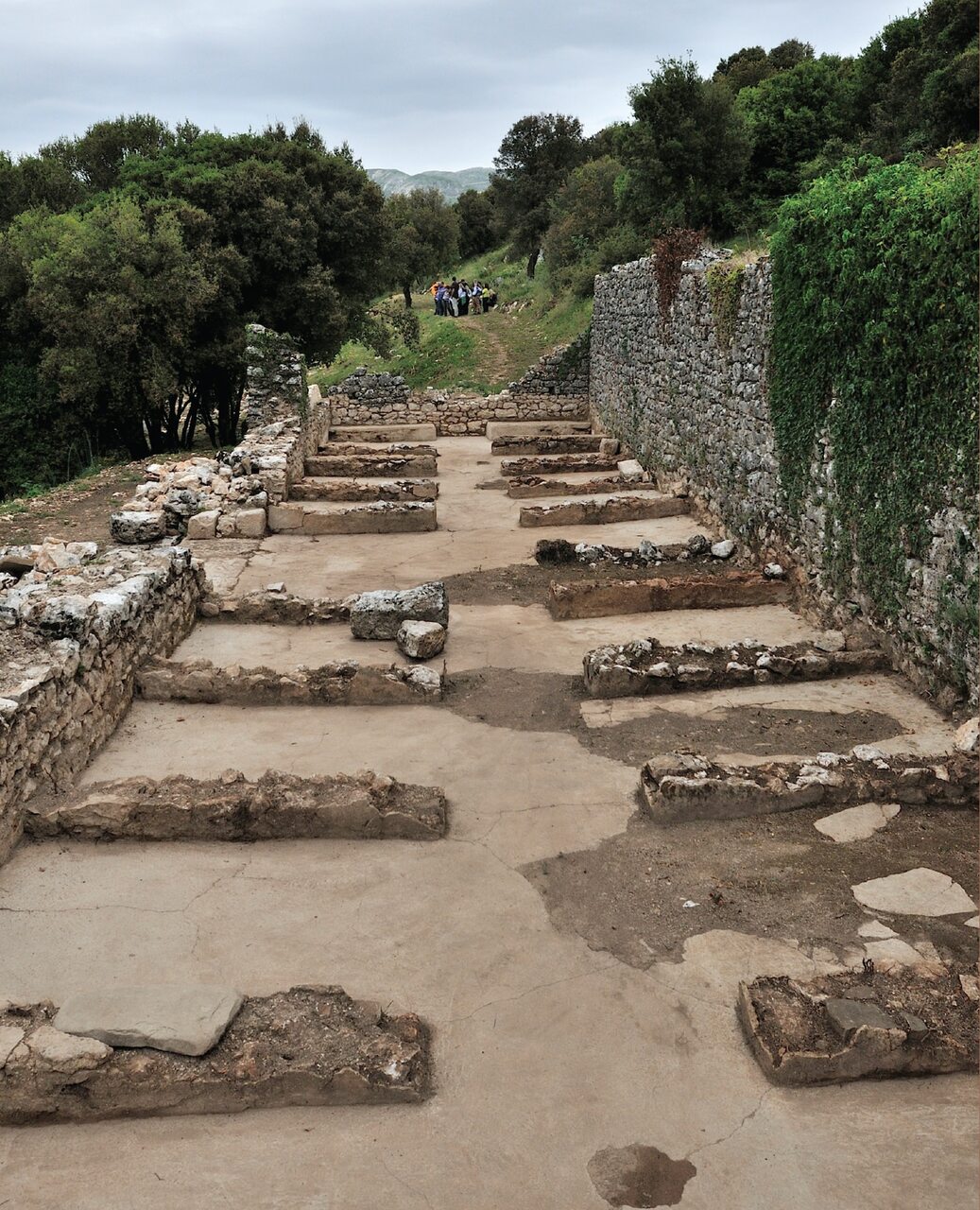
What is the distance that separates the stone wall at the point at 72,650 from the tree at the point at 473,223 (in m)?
45.7

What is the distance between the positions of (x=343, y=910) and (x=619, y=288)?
15.7 m

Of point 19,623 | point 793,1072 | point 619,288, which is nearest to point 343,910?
point 793,1072

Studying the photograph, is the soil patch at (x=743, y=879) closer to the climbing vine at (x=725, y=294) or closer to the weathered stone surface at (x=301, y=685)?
the weathered stone surface at (x=301, y=685)

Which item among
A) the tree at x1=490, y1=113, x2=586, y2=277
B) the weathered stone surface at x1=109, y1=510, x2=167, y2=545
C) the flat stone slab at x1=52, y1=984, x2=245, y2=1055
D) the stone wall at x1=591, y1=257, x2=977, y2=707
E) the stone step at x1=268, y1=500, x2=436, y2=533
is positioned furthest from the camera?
the tree at x1=490, y1=113, x2=586, y2=277

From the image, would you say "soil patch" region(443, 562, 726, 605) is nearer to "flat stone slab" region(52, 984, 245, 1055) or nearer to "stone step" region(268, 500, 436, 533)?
"stone step" region(268, 500, 436, 533)

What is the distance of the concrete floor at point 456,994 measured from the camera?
3.06 metres

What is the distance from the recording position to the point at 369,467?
16.7 m

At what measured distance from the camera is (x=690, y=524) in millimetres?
12633

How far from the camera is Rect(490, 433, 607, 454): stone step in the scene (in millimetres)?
18391

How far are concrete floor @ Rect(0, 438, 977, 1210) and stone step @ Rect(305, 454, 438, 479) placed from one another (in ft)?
34.4

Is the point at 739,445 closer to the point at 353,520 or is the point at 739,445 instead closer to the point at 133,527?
the point at 353,520

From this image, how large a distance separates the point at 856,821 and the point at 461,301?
3177 centimetres

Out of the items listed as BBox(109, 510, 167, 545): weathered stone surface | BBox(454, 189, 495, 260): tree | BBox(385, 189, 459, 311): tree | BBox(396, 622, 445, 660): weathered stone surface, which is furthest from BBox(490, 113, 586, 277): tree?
BBox(396, 622, 445, 660): weathered stone surface

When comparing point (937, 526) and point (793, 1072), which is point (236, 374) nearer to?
point (937, 526)
